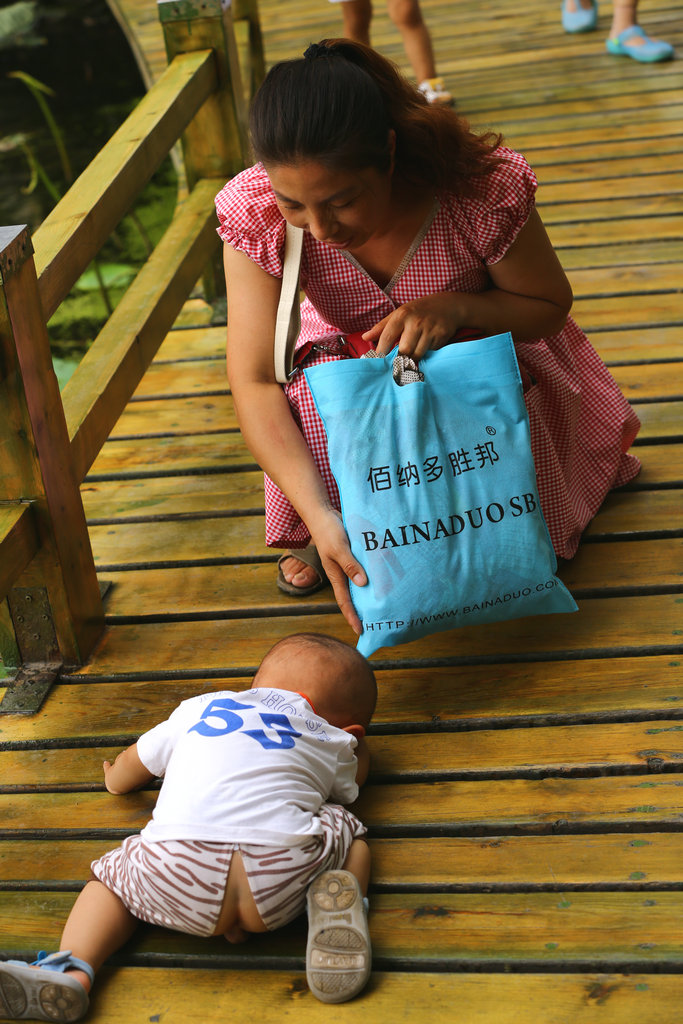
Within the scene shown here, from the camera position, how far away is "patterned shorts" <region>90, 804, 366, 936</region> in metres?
1.28

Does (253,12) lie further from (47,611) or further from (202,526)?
(47,611)

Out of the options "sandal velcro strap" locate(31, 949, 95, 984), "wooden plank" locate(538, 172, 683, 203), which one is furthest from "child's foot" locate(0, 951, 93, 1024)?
"wooden plank" locate(538, 172, 683, 203)

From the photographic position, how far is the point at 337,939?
4.17ft

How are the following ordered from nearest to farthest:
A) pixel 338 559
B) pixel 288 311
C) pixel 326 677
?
pixel 326 677, pixel 338 559, pixel 288 311

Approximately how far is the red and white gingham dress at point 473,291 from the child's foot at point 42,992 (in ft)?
2.68

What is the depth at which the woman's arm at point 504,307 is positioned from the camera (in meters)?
1.66

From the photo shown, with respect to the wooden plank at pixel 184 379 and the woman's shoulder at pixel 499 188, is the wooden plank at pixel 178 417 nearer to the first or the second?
the wooden plank at pixel 184 379

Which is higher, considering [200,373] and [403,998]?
[403,998]

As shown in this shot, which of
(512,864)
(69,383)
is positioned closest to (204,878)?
(512,864)

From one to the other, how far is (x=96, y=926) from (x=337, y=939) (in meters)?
0.29

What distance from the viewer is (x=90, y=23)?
7531 mm

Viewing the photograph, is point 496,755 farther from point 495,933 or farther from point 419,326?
point 419,326

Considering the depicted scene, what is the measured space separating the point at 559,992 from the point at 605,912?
127mm

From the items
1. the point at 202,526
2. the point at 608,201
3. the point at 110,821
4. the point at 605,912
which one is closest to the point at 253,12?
the point at 608,201
